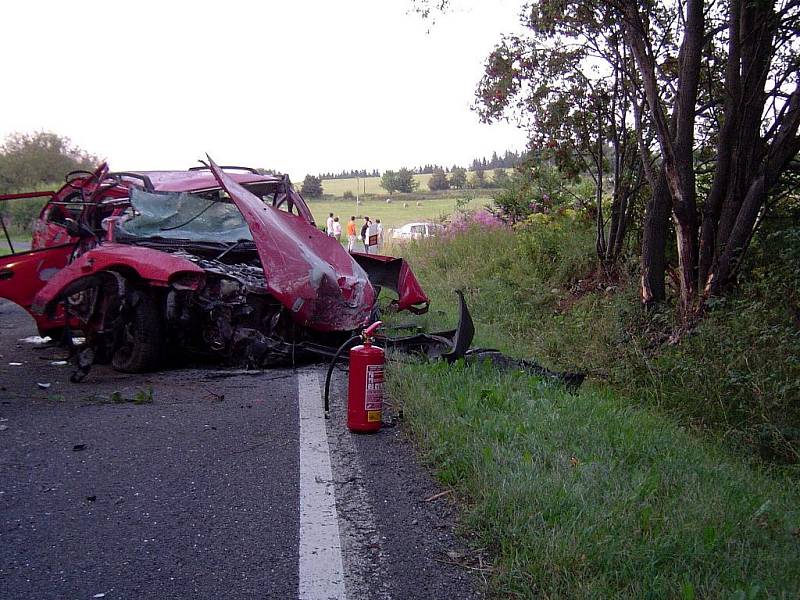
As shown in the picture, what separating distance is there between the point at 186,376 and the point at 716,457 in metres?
4.39

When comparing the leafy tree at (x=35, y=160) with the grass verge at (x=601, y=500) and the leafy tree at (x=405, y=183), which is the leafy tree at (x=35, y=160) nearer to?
the leafy tree at (x=405, y=183)

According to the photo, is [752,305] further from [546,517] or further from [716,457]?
[546,517]

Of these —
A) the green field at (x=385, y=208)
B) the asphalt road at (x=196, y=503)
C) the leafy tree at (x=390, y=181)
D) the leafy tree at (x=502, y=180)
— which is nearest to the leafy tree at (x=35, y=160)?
the green field at (x=385, y=208)

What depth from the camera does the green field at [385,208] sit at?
151ft

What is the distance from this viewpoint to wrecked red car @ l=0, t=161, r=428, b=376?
21.8 feet

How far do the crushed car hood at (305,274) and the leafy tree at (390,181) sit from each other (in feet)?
197

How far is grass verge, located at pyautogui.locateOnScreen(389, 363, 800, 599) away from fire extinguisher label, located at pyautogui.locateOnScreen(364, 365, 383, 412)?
0.92 ft

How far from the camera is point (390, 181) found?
67.1 m

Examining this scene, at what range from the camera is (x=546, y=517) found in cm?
332

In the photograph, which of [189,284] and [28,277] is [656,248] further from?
[28,277]

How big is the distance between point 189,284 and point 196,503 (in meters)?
3.28

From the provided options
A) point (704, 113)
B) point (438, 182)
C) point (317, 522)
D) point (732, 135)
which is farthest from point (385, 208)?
point (317, 522)

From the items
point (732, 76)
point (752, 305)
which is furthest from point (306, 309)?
point (732, 76)

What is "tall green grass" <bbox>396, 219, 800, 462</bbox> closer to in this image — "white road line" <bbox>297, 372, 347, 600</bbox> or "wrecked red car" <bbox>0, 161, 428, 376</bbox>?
"wrecked red car" <bbox>0, 161, 428, 376</bbox>
